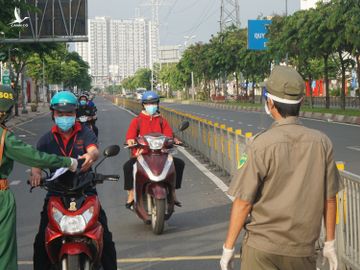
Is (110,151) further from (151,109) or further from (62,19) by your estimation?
(62,19)

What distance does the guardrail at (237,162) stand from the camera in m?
5.57

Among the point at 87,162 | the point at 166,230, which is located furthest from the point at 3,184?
the point at 166,230

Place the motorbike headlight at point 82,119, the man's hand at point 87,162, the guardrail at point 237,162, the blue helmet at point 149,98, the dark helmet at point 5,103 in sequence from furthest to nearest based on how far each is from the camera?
the motorbike headlight at point 82,119
the blue helmet at point 149,98
the guardrail at point 237,162
the man's hand at point 87,162
the dark helmet at point 5,103

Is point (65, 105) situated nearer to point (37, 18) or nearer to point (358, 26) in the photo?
point (358, 26)

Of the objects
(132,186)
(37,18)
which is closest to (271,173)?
(132,186)

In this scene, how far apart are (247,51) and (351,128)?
34.9 m

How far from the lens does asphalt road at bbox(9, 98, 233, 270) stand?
6.98 m

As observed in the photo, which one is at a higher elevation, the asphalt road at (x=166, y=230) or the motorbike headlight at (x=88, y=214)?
the motorbike headlight at (x=88, y=214)

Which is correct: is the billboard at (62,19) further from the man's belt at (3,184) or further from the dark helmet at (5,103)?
the man's belt at (3,184)

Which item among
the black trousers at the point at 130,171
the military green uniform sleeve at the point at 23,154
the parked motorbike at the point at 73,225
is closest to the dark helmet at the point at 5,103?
the military green uniform sleeve at the point at 23,154

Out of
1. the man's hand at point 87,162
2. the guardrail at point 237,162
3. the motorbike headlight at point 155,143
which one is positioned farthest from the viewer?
the motorbike headlight at point 155,143

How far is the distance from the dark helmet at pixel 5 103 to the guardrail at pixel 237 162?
8.82 feet

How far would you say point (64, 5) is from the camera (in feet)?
135

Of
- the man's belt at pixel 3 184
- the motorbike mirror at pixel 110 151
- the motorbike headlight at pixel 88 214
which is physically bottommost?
the motorbike headlight at pixel 88 214
